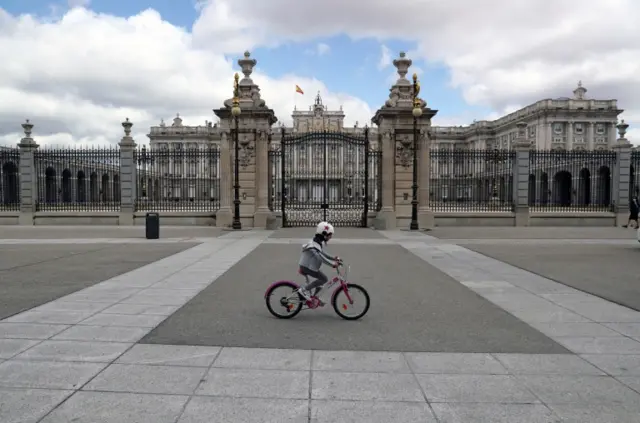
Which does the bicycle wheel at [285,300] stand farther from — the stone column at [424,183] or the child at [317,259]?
the stone column at [424,183]

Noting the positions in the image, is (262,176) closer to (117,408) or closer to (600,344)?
(600,344)

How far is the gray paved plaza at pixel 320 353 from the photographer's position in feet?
13.6

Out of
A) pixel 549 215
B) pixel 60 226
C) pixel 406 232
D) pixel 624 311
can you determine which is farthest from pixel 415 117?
pixel 60 226

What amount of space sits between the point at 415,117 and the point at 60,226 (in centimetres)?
1800

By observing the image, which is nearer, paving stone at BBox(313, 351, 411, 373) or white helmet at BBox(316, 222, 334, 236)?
paving stone at BBox(313, 351, 411, 373)

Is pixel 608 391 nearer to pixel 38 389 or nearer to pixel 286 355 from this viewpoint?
pixel 286 355

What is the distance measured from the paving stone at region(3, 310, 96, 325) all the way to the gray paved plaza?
0.09 ft

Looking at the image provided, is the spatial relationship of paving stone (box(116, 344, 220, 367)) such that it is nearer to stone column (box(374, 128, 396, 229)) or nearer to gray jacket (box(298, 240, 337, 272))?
gray jacket (box(298, 240, 337, 272))

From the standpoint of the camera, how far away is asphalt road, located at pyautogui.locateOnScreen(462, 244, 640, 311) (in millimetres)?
9195

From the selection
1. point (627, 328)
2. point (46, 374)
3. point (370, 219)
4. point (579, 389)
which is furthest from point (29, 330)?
point (370, 219)

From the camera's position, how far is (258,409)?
410cm

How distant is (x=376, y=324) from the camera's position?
6836 millimetres

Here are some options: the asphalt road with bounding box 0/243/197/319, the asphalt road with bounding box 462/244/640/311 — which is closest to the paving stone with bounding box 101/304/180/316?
the asphalt road with bounding box 0/243/197/319

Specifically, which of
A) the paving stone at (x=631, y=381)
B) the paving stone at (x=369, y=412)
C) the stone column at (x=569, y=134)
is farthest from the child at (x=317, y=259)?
the stone column at (x=569, y=134)
